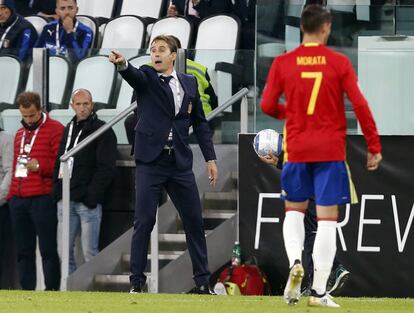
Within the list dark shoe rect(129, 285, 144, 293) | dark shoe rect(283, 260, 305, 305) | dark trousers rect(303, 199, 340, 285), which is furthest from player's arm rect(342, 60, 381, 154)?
dark shoe rect(129, 285, 144, 293)

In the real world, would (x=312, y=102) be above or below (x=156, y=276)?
above

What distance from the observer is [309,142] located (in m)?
9.84

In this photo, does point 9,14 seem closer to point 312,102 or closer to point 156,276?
point 156,276

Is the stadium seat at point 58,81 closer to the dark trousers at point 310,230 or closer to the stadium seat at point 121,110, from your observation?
the stadium seat at point 121,110

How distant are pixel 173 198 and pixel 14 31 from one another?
5932 millimetres

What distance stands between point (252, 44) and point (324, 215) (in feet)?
22.3

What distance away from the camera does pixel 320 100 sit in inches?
387

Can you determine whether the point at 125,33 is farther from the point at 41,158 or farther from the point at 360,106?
the point at 360,106

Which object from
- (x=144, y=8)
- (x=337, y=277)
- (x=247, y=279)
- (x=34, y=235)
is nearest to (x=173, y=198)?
(x=337, y=277)

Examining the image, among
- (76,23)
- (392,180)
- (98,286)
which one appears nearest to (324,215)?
(392,180)

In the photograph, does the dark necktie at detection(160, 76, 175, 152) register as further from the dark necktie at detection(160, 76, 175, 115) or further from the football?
the football

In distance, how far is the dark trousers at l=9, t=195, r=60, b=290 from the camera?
1580cm

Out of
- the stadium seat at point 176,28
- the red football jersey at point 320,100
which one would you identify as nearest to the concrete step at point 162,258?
the stadium seat at point 176,28

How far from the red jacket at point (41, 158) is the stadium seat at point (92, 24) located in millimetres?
2282
